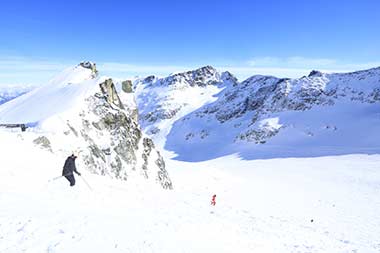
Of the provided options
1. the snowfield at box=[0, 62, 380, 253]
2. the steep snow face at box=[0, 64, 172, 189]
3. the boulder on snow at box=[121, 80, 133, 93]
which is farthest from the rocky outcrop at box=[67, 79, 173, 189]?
the boulder on snow at box=[121, 80, 133, 93]

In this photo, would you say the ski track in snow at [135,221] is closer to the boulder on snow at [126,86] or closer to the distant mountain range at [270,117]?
the distant mountain range at [270,117]

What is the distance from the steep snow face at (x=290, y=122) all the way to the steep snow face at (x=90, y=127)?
170ft

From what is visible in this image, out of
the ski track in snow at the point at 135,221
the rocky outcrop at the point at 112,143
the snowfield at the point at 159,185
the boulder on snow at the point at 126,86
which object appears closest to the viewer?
the ski track in snow at the point at 135,221

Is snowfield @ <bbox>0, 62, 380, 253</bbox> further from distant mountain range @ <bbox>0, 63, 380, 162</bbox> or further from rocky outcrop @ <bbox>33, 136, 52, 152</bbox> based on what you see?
distant mountain range @ <bbox>0, 63, 380, 162</bbox>

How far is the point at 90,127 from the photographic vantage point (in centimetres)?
3559

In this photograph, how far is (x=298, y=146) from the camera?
94.9m

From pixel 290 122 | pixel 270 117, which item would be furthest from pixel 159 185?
pixel 270 117

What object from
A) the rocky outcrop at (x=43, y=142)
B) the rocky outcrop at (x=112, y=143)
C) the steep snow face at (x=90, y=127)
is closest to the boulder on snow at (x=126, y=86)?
the steep snow face at (x=90, y=127)

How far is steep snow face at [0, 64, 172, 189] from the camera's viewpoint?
31.3m

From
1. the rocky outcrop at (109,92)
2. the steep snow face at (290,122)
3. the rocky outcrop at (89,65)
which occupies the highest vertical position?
the rocky outcrop at (89,65)

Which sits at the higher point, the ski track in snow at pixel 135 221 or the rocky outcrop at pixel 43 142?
the rocky outcrop at pixel 43 142

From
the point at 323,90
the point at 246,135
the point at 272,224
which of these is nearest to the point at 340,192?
the point at 272,224

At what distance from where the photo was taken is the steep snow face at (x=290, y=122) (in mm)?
92750

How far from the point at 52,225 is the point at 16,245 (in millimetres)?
1802
